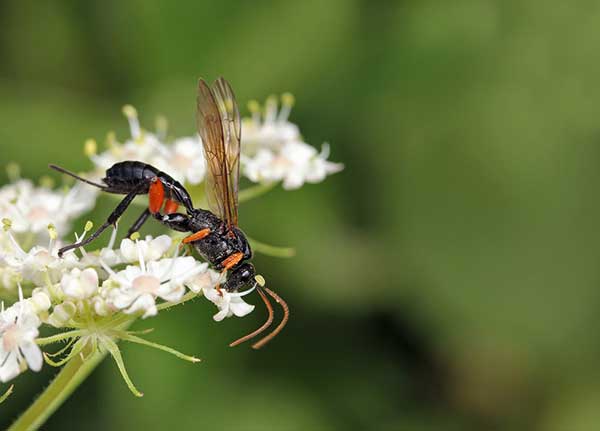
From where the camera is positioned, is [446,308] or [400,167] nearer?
[446,308]

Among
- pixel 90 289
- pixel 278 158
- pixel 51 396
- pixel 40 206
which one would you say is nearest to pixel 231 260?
pixel 90 289

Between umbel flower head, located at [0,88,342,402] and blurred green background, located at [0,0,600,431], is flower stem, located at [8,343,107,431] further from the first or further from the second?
blurred green background, located at [0,0,600,431]

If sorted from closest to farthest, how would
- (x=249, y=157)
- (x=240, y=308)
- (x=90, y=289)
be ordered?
(x=90, y=289) → (x=240, y=308) → (x=249, y=157)

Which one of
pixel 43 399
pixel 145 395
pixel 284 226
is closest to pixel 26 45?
pixel 284 226

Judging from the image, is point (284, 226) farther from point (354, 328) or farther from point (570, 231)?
point (570, 231)

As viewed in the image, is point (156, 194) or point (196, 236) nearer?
point (196, 236)

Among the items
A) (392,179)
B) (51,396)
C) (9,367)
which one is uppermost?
(9,367)

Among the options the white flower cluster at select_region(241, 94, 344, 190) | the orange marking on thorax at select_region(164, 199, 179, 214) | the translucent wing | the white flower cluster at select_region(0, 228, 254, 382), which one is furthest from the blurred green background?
the white flower cluster at select_region(0, 228, 254, 382)

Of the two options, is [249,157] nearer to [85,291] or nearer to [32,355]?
[85,291]
